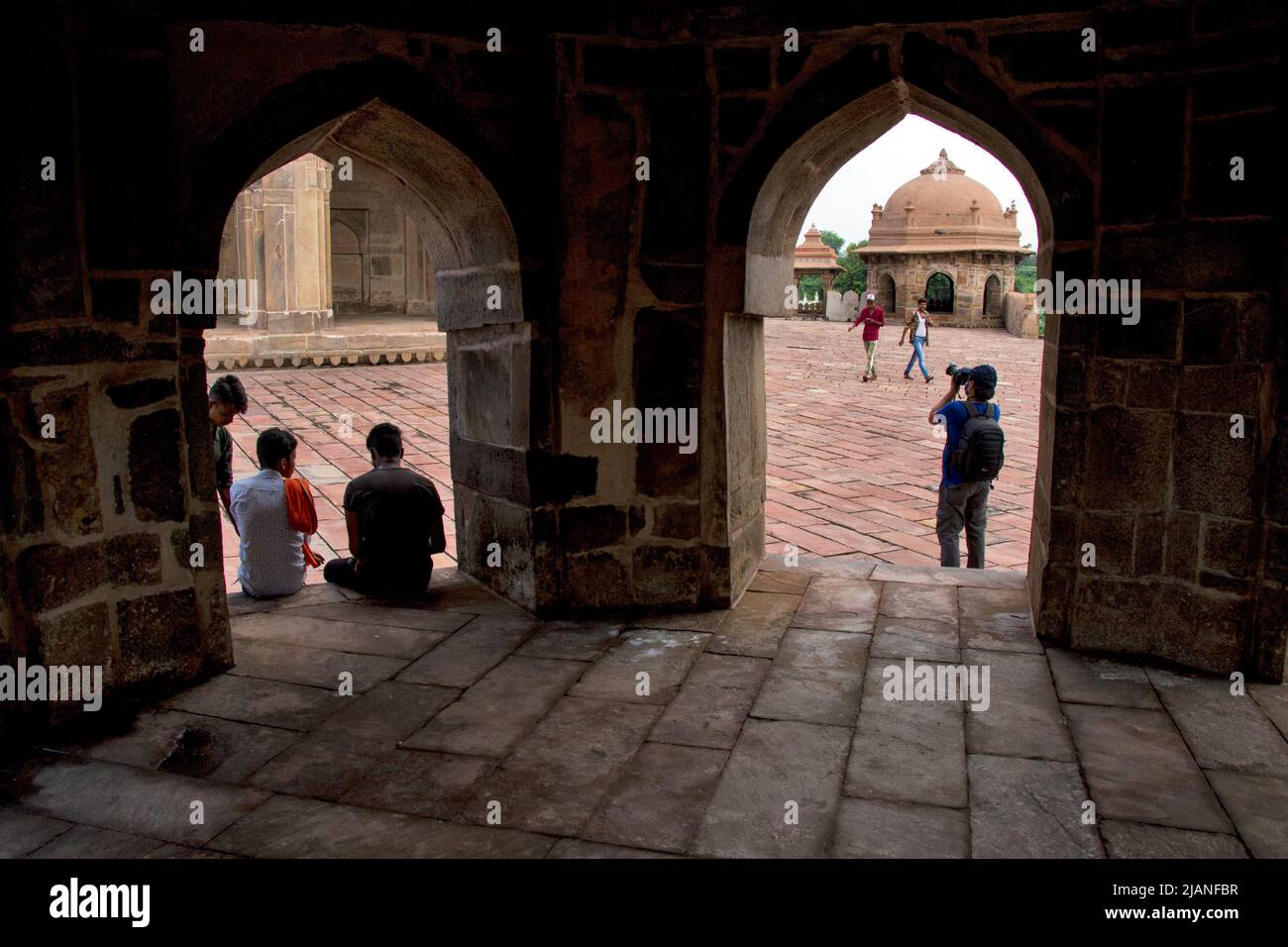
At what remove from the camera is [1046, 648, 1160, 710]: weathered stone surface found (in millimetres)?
3426

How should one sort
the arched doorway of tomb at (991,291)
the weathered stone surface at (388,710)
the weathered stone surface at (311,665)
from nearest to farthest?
the weathered stone surface at (388,710)
the weathered stone surface at (311,665)
the arched doorway of tomb at (991,291)

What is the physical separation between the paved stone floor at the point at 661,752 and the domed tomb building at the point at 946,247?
29.6 meters

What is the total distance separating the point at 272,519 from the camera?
4.36m

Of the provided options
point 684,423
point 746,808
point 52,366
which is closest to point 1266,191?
point 684,423

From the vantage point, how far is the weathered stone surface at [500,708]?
308 centimetres

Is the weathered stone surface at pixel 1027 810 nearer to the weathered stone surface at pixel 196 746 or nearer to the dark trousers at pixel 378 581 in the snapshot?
the weathered stone surface at pixel 196 746

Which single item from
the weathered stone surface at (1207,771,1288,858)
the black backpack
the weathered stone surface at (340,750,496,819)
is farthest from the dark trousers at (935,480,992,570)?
the weathered stone surface at (340,750,496,819)

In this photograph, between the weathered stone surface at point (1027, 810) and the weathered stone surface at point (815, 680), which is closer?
the weathered stone surface at point (1027, 810)

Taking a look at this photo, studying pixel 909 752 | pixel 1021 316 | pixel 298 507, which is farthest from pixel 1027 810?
pixel 1021 316

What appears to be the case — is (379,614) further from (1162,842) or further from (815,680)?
(1162,842)

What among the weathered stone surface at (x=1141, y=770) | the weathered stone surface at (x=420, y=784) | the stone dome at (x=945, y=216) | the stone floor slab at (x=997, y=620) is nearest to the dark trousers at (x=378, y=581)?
the weathered stone surface at (x=420, y=784)

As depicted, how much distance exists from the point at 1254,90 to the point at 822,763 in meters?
2.57

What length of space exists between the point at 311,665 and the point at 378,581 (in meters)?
0.82

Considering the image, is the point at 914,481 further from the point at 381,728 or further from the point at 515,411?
the point at 381,728
